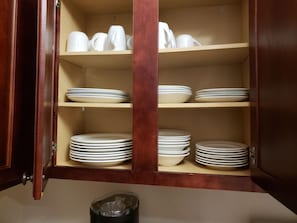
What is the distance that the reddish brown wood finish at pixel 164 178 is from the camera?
0.66 m

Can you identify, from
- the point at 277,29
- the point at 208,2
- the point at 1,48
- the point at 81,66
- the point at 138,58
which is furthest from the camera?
the point at 81,66

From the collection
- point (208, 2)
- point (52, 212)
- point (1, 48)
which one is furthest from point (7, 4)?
point (52, 212)

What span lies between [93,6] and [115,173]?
69cm

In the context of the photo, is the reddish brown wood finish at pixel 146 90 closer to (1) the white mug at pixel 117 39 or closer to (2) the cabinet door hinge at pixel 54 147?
(1) the white mug at pixel 117 39

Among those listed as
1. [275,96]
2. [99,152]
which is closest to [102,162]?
[99,152]

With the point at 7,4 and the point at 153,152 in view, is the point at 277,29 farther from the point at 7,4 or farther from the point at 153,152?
the point at 7,4

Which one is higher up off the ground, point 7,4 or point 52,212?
point 7,4

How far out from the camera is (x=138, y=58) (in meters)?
0.72

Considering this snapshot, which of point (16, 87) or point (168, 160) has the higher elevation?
point (16, 87)

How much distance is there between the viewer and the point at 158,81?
76 centimetres

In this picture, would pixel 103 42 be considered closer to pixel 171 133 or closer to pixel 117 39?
pixel 117 39

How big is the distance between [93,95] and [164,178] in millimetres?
373

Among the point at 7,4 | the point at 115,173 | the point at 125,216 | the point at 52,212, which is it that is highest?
the point at 7,4

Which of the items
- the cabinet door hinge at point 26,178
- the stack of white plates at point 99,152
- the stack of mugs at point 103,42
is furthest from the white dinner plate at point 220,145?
the cabinet door hinge at point 26,178
